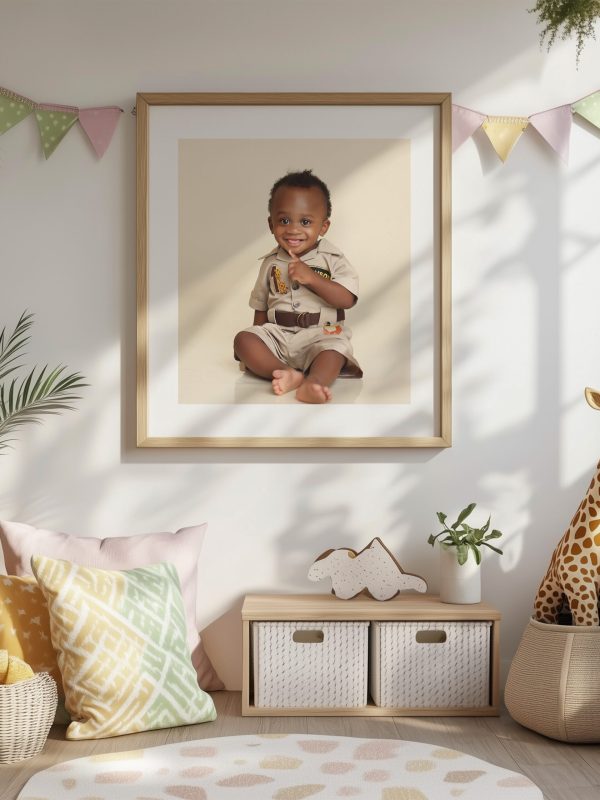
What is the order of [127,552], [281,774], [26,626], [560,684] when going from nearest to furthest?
[281,774] < [560,684] < [26,626] < [127,552]

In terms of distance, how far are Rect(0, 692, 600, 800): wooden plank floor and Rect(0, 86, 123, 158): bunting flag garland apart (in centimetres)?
186

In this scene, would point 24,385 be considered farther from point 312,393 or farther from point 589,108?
point 589,108

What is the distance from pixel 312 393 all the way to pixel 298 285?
365 mm

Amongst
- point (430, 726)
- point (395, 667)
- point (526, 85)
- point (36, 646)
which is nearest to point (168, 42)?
point (526, 85)

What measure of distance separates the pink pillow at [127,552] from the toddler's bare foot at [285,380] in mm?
522

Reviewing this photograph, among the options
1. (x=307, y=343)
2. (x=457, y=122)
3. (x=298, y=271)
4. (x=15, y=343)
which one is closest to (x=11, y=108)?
(x=15, y=343)

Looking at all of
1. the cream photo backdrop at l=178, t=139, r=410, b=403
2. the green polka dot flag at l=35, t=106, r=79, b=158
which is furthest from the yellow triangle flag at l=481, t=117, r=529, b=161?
the green polka dot flag at l=35, t=106, r=79, b=158

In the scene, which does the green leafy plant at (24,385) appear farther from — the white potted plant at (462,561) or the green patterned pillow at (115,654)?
the white potted plant at (462,561)

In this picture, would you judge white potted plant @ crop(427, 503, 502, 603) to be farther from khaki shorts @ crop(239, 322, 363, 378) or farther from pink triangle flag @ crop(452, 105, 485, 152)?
pink triangle flag @ crop(452, 105, 485, 152)

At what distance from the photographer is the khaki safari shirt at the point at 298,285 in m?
2.92

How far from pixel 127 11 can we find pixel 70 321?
1.05 m

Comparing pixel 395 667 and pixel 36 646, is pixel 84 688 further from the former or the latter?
pixel 395 667

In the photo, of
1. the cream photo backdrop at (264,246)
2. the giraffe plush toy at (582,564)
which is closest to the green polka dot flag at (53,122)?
the cream photo backdrop at (264,246)

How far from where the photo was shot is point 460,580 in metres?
2.75
